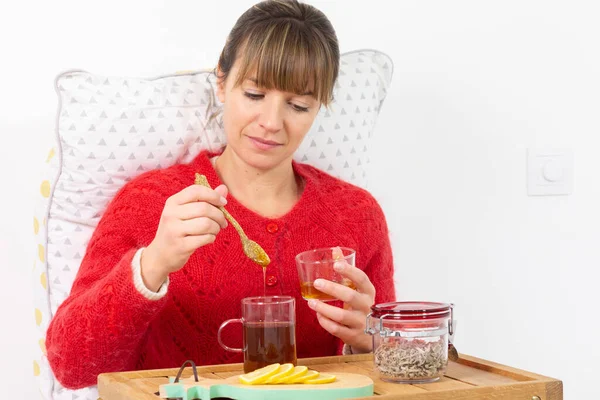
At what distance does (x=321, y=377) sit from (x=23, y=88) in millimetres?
941

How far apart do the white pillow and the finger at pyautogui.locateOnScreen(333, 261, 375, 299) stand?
1.68 feet

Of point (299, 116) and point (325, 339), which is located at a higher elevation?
point (299, 116)

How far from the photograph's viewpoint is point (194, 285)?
1.46m

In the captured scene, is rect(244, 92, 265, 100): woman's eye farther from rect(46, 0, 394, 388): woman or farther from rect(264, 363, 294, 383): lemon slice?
rect(264, 363, 294, 383): lemon slice

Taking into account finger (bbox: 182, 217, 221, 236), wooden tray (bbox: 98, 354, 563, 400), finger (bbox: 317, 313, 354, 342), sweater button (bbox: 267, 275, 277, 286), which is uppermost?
finger (bbox: 182, 217, 221, 236)

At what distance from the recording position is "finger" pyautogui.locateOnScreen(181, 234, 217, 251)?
3.87ft

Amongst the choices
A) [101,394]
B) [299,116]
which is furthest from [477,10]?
[101,394]

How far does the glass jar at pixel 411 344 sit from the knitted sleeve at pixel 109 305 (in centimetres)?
34

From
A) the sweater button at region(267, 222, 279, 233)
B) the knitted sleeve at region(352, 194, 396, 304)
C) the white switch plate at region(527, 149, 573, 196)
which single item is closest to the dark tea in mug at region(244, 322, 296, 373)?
the sweater button at region(267, 222, 279, 233)

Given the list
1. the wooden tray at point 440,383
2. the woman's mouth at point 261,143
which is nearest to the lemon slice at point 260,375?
the wooden tray at point 440,383

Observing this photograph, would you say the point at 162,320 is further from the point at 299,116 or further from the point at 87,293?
the point at 299,116

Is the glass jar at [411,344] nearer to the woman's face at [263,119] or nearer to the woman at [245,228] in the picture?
the woman at [245,228]

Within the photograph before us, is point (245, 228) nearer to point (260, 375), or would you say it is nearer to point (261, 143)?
point (261, 143)

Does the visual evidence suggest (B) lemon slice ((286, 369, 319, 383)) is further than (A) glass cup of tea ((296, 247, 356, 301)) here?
No
